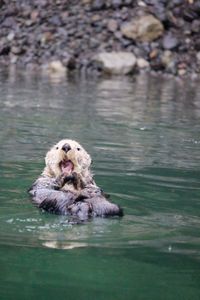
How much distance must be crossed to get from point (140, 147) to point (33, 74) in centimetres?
1354

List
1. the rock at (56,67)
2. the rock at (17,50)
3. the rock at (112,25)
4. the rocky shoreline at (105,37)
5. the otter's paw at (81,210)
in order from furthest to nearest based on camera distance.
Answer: the rock at (17,50) < the rock at (112,25) < the rocky shoreline at (105,37) < the rock at (56,67) < the otter's paw at (81,210)

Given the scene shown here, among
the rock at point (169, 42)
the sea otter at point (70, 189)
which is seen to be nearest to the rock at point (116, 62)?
the rock at point (169, 42)

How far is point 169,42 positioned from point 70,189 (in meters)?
21.3

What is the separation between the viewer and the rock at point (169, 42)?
2900 centimetres

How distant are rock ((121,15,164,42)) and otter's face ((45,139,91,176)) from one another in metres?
20.7

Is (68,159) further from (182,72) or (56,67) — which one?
(182,72)

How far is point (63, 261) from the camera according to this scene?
706cm

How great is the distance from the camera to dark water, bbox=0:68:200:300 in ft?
21.7

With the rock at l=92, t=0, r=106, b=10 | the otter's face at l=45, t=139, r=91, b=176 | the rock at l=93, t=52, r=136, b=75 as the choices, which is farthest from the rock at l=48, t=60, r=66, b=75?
the otter's face at l=45, t=139, r=91, b=176

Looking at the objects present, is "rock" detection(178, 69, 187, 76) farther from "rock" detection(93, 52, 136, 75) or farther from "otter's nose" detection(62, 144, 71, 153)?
"otter's nose" detection(62, 144, 71, 153)

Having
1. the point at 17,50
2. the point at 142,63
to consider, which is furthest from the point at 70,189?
the point at 17,50

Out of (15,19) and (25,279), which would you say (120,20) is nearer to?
(15,19)

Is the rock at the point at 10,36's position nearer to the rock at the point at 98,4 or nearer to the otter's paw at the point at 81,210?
the rock at the point at 98,4

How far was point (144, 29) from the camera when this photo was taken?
94.8 ft
